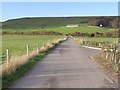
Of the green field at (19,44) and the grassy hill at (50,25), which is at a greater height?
the grassy hill at (50,25)

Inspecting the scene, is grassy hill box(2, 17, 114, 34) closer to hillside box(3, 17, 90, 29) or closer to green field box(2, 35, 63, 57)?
hillside box(3, 17, 90, 29)

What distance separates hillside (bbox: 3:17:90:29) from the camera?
480 ft

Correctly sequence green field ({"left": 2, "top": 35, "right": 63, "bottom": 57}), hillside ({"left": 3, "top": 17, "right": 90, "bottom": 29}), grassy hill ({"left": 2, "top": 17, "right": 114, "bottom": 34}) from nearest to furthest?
green field ({"left": 2, "top": 35, "right": 63, "bottom": 57}), grassy hill ({"left": 2, "top": 17, "right": 114, "bottom": 34}), hillside ({"left": 3, "top": 17, "right": 90, "bottom": 29})

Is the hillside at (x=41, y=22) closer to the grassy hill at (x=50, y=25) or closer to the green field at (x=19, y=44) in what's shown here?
the grassy hill at (x=50, y=25)

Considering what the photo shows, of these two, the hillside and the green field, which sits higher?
the hillside

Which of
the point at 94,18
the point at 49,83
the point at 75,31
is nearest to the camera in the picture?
the point at 49,83

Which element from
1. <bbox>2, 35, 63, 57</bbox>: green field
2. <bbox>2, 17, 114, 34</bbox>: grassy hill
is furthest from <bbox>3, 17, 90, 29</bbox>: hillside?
<bbox>2, 35, 63, 57</bbox>: green field

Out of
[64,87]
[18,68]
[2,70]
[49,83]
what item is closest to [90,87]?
[64,87]

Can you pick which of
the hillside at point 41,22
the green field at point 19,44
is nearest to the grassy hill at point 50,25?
the hillside at point 41,22

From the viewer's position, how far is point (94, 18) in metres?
142

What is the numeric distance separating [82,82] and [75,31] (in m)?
119

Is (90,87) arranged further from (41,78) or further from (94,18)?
(94,18)

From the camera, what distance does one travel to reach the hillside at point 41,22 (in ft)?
480

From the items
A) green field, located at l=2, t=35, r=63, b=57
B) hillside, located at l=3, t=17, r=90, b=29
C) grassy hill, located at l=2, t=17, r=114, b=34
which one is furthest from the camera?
hillside, located at l=3, t=17, r=90, b=29
